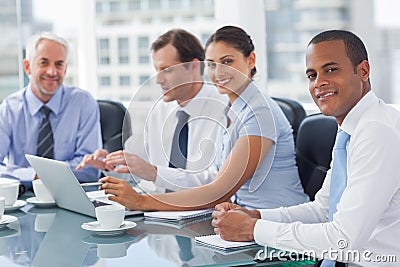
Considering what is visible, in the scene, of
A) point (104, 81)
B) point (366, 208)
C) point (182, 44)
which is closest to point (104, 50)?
point (104, 81)

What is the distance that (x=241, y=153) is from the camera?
7.09 feet

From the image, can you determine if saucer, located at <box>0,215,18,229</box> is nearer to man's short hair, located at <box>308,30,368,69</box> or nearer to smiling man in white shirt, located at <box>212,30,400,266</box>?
smiling man in white shirt, located at <box>212,30,400,266</box>

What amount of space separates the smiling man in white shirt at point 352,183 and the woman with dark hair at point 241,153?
314 millimetres

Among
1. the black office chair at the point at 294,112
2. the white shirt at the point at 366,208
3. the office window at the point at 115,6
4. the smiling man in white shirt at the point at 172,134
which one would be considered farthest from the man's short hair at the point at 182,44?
the office window at the point at 115,6

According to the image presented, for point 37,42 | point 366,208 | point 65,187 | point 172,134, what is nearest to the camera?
point 366,208

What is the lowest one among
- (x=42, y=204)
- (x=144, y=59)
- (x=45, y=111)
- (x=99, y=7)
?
(x=42, y=204)

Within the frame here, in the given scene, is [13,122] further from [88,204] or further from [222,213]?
[222,213]

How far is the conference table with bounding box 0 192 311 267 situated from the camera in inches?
61.6

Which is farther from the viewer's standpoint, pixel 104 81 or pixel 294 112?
pixel 104 81

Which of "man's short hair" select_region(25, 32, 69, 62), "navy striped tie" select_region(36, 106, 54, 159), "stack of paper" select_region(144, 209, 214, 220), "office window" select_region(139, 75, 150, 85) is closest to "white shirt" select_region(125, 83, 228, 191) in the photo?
"stack of paper" select_region(144, 209, 214, 220)

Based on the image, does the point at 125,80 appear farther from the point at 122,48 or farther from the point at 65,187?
the point at 65,187

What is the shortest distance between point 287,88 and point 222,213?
9.71 feet

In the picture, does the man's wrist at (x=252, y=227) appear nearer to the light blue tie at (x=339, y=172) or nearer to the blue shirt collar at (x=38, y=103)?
the light blue tie at (x=339, y=172)

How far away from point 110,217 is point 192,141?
634 mm
